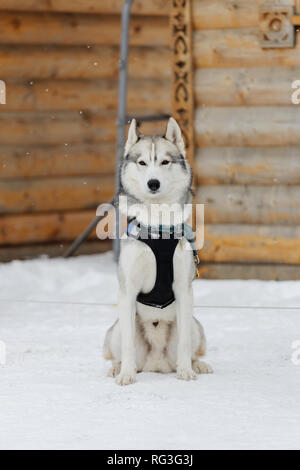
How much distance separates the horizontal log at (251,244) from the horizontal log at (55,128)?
241 cm

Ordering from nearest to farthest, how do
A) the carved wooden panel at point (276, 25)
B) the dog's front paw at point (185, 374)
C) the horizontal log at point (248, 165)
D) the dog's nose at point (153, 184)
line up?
1. the dog's nose at point (153, 184)
2. the dog's front paw at point (185, 374)
3. the carved wooden panel at point (276, 25)
4. the horizontal log at point (248, 165)

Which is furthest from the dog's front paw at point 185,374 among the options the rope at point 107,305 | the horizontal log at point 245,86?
the horizontal log at point 245,86

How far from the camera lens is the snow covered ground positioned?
3.55 meters

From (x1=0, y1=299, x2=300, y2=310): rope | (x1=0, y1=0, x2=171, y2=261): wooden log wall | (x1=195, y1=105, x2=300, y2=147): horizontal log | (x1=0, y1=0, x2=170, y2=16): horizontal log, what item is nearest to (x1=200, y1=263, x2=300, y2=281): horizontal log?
(x1=0, y1=299, x2=300, y2=310): rope

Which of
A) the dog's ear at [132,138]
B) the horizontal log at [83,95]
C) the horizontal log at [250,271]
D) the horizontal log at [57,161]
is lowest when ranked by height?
the horizontal log at [250,271]

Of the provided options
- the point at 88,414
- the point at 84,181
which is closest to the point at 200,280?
the point at 84,181

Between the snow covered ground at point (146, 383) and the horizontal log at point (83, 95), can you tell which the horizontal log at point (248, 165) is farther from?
the horizontal log at point (83, 95)

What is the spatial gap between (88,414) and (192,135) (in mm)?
4035

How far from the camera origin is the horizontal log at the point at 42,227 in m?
8.87

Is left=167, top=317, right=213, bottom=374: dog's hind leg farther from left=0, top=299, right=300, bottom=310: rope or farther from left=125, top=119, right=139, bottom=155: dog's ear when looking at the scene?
left=0, top=299, right=300, bottom=310: rope

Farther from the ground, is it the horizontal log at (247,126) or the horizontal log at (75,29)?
the horizontal log at (75,29)

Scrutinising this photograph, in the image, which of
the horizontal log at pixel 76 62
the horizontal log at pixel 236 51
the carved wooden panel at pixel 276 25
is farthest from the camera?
the horizontal log at pixel 76 62

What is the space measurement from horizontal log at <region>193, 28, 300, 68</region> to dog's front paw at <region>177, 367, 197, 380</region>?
3.64m

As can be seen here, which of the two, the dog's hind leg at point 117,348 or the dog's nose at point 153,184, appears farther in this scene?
the dog's hind leg at point 117,348
